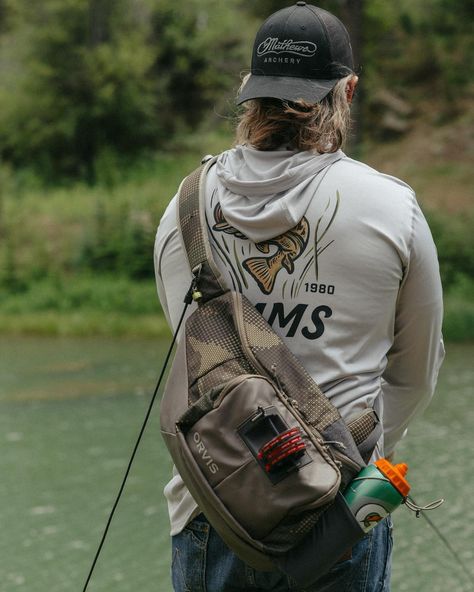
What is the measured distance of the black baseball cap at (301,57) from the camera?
1918 mm

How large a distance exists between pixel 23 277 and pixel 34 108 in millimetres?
10537

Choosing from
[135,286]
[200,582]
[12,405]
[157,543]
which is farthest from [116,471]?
[135,286]

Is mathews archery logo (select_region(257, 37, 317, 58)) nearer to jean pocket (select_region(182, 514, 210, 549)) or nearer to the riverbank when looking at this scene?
jean pocket (select_region(182, 514, 210, 549))

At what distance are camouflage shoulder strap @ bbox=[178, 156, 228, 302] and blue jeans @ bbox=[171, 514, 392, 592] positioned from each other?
433mm

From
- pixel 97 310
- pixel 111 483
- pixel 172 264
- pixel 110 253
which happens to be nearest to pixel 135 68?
pixel 110 253

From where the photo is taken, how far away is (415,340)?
79.6 inches

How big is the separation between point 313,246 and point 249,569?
1.94 feet

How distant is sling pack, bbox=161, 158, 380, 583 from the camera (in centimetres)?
170

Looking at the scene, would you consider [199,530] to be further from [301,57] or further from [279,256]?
[301,57]

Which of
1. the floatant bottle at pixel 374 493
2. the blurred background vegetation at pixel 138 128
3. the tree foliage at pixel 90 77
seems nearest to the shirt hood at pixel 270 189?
the floatant bottle at pixel 374 493

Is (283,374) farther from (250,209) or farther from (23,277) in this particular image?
(23,277)

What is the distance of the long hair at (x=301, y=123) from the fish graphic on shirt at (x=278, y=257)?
0.17 meters

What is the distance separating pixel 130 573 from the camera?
14.5 feet

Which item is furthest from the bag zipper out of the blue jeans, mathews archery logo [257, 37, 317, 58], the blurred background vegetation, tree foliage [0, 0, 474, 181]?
tree foliage [0, 0, 474, 181]
